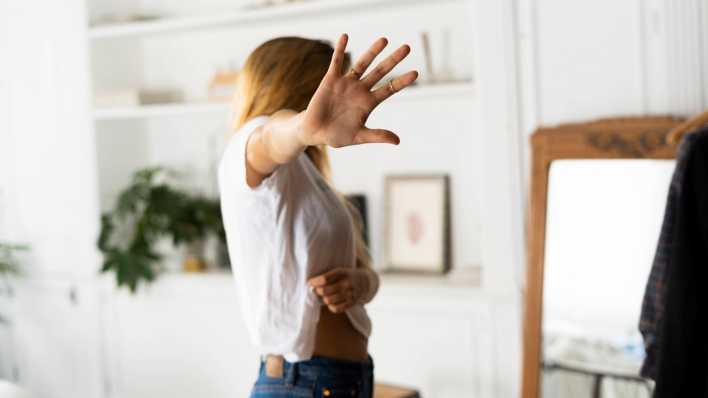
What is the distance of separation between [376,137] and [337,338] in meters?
0.53

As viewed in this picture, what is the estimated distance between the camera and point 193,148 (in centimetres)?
357

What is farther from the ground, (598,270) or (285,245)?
(285,245)

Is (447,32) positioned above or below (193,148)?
above

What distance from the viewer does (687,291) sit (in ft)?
4.73

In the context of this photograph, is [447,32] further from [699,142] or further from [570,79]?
[699,142]

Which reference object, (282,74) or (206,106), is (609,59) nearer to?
(206,106)

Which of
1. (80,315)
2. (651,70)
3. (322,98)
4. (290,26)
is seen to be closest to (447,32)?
(290,26)

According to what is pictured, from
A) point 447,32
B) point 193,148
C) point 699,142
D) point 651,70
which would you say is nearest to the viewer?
point 699,142

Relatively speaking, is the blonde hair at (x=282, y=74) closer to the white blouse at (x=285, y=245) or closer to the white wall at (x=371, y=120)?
the white blouse at (x=285, y=245)

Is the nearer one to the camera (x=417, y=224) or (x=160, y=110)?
(x=417, y=224)

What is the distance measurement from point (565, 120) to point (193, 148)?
1.61 metres

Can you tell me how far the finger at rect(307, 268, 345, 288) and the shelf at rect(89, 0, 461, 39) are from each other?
1.76m

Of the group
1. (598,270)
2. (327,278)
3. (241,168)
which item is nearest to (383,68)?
(241,168)

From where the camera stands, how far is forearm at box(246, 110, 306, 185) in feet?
3.28
